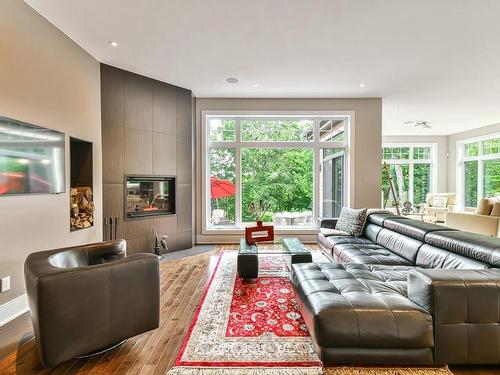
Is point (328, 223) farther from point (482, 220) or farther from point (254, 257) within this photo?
point (482, 220)

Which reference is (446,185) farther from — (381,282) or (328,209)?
(381,282)

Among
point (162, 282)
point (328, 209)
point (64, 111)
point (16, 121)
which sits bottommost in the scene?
point (162, 282)

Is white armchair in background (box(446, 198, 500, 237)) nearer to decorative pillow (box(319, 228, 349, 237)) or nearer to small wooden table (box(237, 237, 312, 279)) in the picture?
decorative pillow (box(319, 228, 349, 237))

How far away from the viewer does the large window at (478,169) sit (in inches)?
321

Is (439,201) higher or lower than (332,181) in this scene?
lower

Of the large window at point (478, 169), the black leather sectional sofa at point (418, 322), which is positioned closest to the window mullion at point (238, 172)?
the black leather sectional sofa at point (418, 322)

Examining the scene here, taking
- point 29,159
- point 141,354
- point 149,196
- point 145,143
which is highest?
point 145,143

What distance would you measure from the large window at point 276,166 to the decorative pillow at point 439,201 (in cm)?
531

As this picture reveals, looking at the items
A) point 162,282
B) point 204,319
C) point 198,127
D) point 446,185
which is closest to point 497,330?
point 204,319

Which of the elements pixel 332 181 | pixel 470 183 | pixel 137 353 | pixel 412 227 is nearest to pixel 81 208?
pixel 137 353

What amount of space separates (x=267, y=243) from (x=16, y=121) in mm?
3133

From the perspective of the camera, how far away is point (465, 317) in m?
1.68

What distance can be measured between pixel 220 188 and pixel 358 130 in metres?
3.14

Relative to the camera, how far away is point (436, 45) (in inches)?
134
